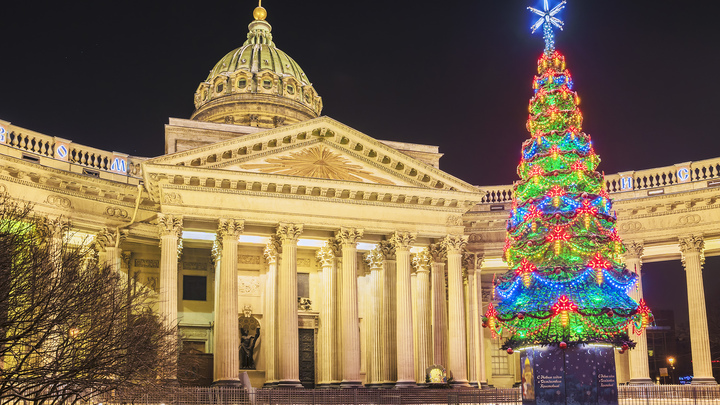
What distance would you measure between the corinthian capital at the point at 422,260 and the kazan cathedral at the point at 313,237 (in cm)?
7

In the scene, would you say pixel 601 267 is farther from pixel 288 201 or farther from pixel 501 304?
pixel 288 201

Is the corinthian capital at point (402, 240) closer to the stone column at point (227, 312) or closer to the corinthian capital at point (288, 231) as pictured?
the corinthian capital at point (288, 231)

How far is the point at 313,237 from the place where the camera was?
41500mm

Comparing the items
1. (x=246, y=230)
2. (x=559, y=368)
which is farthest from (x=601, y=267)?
(x=246, y=230)

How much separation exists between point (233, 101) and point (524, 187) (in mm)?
41825

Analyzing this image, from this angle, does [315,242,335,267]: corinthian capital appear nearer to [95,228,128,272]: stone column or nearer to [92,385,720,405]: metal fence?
[92,385,720,405]: metal fence

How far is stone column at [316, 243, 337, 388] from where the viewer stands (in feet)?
133

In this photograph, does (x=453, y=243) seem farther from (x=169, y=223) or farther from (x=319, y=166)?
(x=169, y=223)

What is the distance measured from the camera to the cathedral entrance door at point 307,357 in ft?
141

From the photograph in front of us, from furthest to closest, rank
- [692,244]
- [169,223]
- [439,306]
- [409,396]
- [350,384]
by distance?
[439,306], [692,244], [350,384], [409,396], [169,223]

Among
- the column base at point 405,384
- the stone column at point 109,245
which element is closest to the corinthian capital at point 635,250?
the column base at point 405,384

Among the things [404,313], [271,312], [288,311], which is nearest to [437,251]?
[404,313]

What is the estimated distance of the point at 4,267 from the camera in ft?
60.6

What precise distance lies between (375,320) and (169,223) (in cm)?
1227
